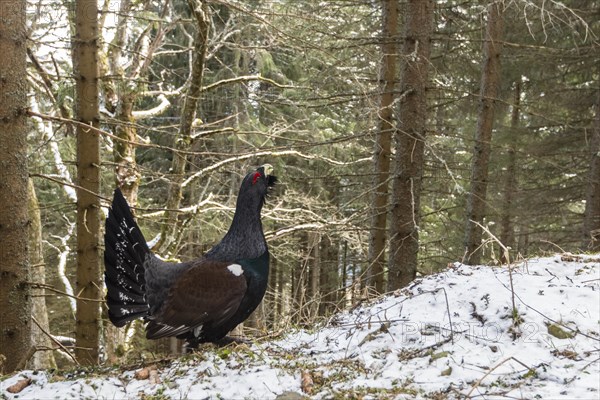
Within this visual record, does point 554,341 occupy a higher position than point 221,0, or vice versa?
point 221,0

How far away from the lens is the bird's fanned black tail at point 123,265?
470 centimetres

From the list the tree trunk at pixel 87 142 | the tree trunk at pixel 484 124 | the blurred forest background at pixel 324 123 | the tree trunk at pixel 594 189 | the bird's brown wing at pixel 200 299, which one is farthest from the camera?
the tree trunk at pixel 594 189

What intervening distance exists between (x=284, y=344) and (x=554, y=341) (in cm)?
195

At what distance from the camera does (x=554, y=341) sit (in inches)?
138

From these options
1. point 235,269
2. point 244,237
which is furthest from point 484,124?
point 235,269

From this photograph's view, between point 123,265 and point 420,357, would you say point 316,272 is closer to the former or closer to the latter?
point 123,265

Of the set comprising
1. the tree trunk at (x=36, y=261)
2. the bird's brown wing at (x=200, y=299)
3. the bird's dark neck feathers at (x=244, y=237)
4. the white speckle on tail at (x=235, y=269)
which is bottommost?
the tree trunk at (x=36, y=261)

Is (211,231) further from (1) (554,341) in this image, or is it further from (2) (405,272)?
(1) (554,341)

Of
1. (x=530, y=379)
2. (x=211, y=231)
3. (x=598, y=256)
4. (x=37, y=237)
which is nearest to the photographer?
(x=530, y=379)

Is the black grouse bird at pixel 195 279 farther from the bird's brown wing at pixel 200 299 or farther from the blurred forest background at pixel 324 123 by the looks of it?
the blurred forest background at pixel 324 123

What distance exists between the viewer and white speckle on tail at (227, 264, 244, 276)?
4270 mm

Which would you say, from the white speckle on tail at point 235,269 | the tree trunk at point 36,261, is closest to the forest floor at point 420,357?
the white speckle on tail at point 235,269

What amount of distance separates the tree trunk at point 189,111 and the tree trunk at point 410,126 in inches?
125

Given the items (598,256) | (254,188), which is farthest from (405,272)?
(254,188)
